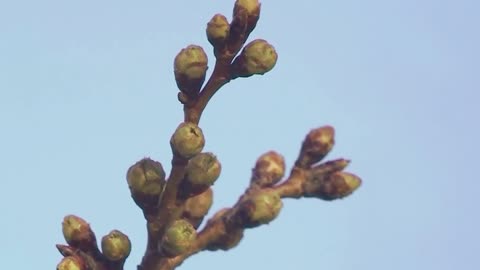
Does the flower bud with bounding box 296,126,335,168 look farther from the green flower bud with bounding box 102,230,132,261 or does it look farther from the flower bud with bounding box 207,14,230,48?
the green flower bud with bounding box 102,230,132,261

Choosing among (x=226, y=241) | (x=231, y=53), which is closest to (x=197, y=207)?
(x=226, y=241)

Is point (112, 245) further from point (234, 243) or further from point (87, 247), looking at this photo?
point (234, 243)

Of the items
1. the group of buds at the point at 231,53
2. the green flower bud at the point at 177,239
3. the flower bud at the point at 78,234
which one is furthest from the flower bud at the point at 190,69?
the flower bud at the point at 78,234

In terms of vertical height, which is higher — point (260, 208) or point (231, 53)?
point (231, 53)

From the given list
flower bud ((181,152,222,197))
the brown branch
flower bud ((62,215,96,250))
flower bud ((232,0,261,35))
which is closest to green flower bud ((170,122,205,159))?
flower bud ((181,152,222,197))

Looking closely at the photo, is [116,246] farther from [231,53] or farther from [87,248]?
[231,53]

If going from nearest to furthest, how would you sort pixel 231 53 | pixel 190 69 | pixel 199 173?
pixel 199 173 → pixel 190 69 → pixel 231 53

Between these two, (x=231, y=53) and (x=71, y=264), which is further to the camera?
(x=231, y=53)
